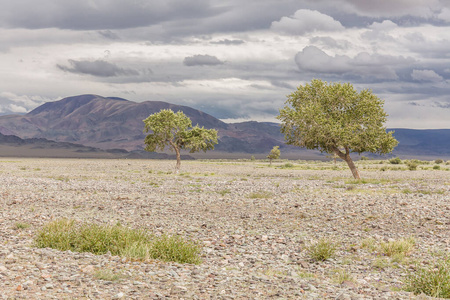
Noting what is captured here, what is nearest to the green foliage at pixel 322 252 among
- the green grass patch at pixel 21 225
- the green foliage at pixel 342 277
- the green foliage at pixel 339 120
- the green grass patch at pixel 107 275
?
the green foliage at pixel 342 277

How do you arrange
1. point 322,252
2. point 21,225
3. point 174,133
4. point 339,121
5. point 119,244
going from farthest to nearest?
point 174,133
point 339,121
point 21,225
point 119,244
point 322,252

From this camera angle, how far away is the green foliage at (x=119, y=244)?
14.2 meters

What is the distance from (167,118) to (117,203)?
42456 mm

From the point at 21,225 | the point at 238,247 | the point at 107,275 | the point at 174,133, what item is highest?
the point at 174,133

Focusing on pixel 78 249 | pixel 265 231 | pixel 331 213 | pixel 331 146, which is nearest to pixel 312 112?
pixel 331 146

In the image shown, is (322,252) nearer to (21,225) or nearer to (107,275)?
(107,275)

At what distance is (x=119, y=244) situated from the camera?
15102 mm

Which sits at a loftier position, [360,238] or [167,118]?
[167,118]

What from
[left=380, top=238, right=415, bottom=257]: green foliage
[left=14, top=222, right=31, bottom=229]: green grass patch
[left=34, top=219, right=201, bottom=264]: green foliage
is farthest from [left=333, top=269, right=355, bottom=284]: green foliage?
[left=14, top=222, right=31, bottom=229]: green grass patch

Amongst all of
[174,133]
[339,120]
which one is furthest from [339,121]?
[174,133]

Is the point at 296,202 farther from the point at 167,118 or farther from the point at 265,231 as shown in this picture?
the point at 167,118

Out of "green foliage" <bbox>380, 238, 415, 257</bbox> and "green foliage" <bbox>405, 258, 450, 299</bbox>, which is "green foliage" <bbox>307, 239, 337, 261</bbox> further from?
"green foliage" <bbox>405, 258, 450, 299</bbox>

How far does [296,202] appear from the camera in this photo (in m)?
28.0

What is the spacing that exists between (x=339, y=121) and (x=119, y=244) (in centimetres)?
3769
